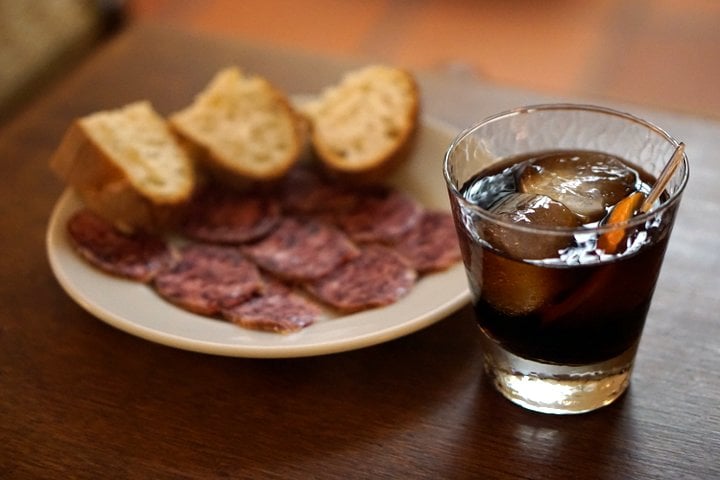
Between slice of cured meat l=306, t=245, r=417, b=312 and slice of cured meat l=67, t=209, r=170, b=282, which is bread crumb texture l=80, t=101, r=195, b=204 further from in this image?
slice of cured meat l=306, t=245, r=417, b=312

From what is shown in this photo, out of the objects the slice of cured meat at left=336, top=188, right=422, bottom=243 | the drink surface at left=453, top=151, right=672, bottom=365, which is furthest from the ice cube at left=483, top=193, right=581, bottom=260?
the slice of cured meat at left=336, top=188, right=422, bottom=243

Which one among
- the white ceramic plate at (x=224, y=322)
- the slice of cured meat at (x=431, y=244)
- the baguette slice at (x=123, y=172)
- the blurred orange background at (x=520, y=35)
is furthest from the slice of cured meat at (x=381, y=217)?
the blurred orange background at (x=520, y=35)

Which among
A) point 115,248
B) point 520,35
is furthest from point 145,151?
point 520,35

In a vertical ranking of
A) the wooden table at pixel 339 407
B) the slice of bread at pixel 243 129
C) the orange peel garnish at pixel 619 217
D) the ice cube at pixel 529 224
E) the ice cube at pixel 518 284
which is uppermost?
the orange peel garnish at pixel 619 217

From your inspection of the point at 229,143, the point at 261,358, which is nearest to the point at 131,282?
the point at 261,358

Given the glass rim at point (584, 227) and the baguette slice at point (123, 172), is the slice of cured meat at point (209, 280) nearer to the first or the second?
the baguette slice at point (123, 172)

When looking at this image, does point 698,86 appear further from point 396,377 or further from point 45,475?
point 45,475
